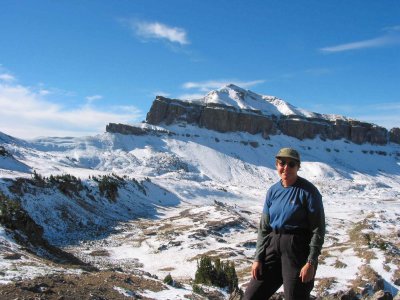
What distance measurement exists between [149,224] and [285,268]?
45.1m

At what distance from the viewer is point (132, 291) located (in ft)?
39.2

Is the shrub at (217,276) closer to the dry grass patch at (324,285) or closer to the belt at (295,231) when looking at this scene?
the dry grass patch at (324,285)

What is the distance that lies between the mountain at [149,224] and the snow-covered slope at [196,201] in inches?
7.7

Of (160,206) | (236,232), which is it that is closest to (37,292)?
(236,232)

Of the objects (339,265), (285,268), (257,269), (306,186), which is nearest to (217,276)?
(339,265)

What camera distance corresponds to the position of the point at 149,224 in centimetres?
4969

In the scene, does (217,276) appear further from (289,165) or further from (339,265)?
(289,165)

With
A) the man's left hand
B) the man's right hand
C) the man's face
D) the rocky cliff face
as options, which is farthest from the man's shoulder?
the rocky cliff face

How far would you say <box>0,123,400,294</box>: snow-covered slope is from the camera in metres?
29.8

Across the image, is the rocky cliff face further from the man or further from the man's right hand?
the man's right hand

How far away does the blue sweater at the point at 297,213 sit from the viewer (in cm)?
562

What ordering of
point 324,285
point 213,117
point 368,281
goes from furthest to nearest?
point 213,117, point 368,281, point 324,285

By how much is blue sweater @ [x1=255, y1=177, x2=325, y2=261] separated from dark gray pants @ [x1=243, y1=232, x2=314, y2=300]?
0.14m

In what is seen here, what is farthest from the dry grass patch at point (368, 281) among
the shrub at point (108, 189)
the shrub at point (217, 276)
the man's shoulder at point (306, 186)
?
the shrub at point (108, 189)
